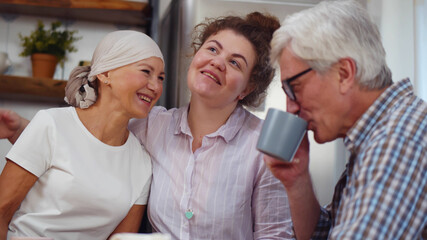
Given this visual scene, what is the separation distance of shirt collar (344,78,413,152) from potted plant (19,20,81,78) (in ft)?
7.33

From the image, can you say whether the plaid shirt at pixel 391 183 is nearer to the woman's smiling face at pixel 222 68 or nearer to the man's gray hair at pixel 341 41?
the man's gray hair at pixel 341 41

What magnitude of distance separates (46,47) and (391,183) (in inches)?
96.7

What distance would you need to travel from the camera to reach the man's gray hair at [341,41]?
1136 millimetres

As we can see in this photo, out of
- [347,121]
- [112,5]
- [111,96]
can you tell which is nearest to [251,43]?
[111,96]

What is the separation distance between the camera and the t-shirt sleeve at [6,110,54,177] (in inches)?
59.7

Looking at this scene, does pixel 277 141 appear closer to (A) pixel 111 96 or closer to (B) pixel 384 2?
(A) pixel 111 96

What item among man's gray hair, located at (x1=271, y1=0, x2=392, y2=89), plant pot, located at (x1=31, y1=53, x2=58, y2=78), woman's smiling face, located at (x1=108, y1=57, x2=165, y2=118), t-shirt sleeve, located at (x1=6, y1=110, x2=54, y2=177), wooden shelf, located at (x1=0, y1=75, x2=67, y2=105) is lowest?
wooden shelf, located at (x1=0, y1=75, x2=67, y2=105)

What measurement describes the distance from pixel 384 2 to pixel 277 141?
1.55 meters

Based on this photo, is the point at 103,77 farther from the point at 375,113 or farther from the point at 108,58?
the point at 375,113

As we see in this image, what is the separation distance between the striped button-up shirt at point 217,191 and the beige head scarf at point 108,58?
275 mm

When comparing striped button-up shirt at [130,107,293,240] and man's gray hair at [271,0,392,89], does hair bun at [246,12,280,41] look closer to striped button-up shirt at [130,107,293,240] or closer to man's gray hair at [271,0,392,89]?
striped button-up shirt at [130,107,293,240]

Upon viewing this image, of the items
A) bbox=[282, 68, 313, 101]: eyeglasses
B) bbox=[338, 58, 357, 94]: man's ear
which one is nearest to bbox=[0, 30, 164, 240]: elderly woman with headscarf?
bbox=[282, 68, 313, 101]: eyeglasses

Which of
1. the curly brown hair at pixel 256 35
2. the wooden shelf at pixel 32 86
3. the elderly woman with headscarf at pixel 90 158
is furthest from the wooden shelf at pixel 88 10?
the elderly woman with headscarf at pixel 90 158

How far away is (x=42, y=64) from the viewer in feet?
9.70
